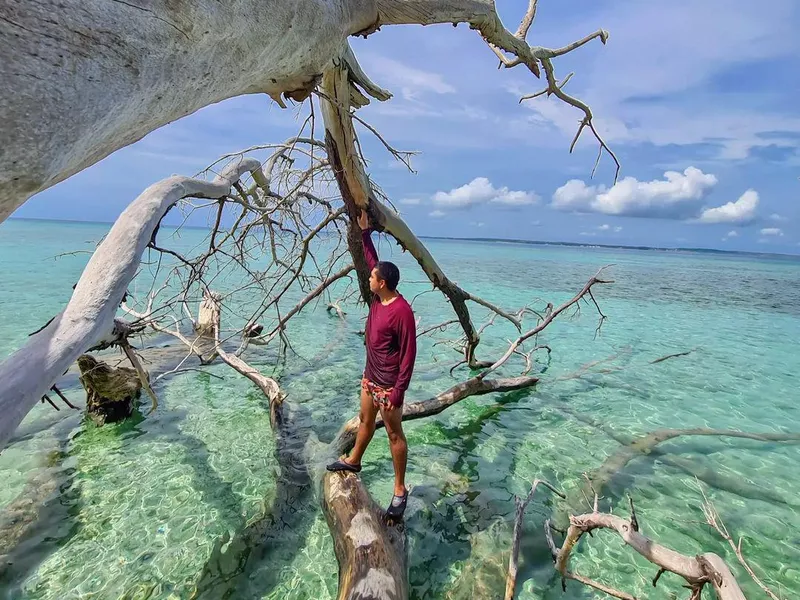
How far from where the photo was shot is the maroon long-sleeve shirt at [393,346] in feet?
11.5

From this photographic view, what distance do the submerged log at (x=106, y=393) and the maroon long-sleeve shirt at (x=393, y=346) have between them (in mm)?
4602

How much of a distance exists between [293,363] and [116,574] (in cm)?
640

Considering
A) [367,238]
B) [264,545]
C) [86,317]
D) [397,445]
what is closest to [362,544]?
[397,445]

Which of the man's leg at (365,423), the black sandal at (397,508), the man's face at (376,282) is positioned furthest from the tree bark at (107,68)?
the black sandal at (397,508)

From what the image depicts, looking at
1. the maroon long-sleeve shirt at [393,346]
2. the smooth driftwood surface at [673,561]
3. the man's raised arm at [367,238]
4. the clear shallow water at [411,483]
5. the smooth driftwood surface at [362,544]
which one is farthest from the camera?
the man's raised arm at [367,238]

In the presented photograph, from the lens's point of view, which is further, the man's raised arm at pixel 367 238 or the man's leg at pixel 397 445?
the man's raised arm at pixel 367 238

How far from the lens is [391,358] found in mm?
3574

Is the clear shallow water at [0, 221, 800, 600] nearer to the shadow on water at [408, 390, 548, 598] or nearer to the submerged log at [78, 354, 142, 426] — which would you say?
the shadow on water at [408, 390, 548, 598]

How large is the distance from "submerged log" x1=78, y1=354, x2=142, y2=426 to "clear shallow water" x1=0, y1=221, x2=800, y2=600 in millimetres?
274

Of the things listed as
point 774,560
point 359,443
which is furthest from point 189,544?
point 774,560

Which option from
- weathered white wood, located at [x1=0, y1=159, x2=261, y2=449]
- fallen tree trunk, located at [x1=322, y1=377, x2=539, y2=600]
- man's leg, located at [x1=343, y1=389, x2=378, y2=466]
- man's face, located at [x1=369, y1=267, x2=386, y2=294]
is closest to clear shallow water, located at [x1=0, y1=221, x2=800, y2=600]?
fallen tree trunk, located at [x1=322, y1=377, x2=539, y2=600]

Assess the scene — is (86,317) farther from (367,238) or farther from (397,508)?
(367,238)

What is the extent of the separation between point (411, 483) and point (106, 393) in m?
4.35

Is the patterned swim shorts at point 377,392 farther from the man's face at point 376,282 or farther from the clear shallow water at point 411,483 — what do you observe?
the clear shallow water at point 411,483
